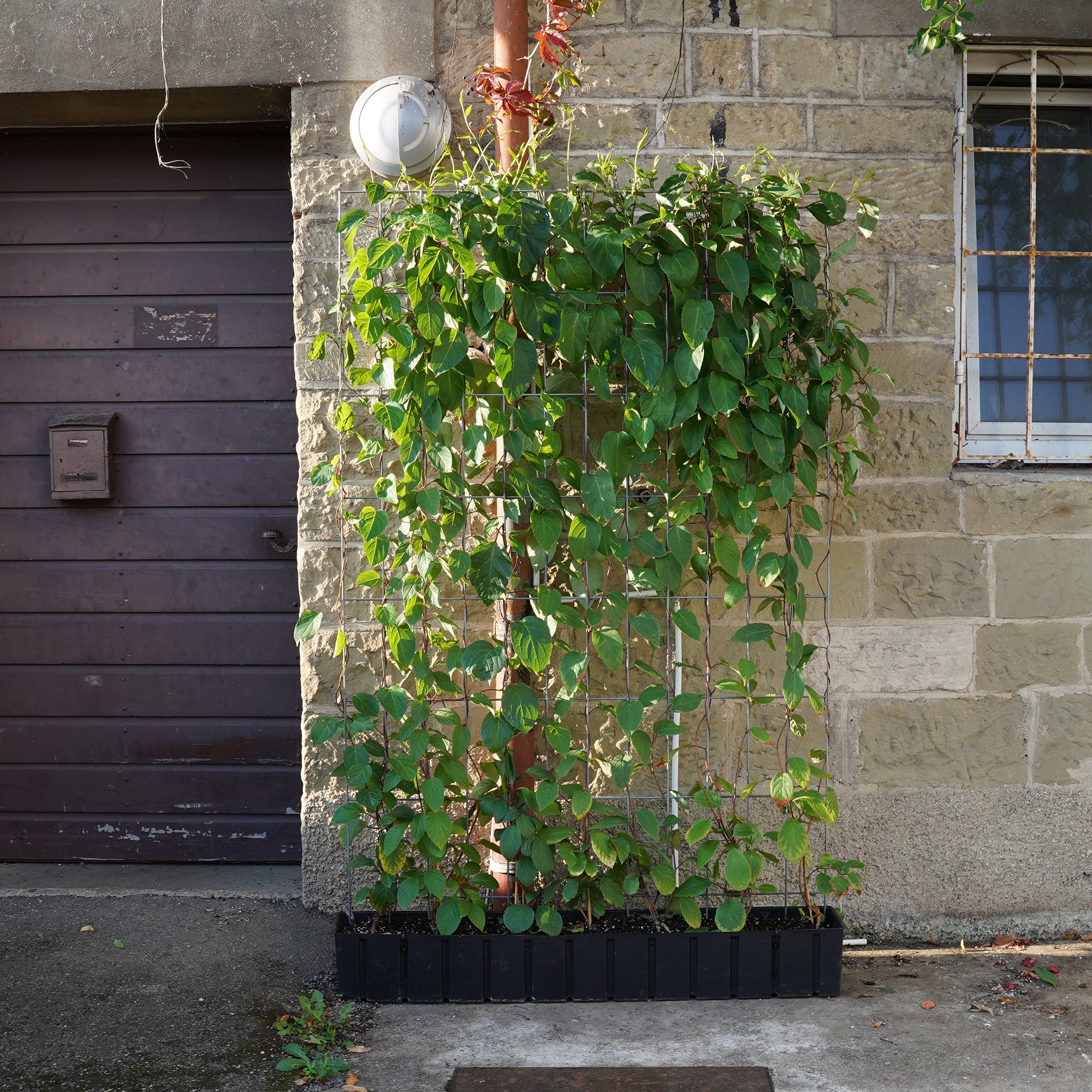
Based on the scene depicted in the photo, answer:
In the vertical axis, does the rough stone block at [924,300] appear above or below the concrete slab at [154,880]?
above

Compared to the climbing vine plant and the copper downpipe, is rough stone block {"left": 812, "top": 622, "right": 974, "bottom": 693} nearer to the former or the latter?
the climbing vine plant

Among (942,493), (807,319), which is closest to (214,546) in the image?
(807,319)

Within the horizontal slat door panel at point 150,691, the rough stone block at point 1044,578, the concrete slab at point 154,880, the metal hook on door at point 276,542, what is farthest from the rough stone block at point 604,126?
the concrete slab at point 154,880

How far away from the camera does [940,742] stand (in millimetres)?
2861

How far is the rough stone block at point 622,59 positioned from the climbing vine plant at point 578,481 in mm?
236

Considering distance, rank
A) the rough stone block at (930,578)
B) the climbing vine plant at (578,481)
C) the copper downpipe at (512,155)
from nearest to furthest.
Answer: the climbing vine plant at (578,481) < the copper downpipe at (512,155) < the rough stone block at (930,578)

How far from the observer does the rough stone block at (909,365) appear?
281 centimetres

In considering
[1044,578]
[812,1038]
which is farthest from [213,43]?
[812,1038]

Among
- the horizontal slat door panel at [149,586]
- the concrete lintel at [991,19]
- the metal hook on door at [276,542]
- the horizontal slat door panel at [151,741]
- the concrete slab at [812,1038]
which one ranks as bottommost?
the concrete slab at [812,1038]

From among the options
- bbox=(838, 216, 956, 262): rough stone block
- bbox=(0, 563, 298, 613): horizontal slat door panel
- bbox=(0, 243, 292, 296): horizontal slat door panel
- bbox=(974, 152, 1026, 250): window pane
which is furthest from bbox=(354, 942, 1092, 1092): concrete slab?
bbox=(0, 243, 292, 296): horizontal slat door panel

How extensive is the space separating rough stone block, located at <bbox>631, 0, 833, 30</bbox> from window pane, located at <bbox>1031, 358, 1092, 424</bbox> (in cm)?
119

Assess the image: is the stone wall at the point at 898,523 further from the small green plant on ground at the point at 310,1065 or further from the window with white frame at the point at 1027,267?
the small green plant on ground at the point at 310,1065

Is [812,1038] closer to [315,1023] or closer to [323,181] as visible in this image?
[315,1023]

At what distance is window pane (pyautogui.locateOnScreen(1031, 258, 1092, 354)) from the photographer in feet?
10.0
